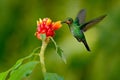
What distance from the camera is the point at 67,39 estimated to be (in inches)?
135

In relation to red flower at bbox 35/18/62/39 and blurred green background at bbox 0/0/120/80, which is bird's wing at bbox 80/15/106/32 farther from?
blurred green background at bbox 0/0/120/80

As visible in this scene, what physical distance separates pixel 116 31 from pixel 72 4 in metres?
0.46

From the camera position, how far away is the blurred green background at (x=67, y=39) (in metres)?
3.35

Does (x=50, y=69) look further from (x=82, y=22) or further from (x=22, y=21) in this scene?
(x=82, y=22)

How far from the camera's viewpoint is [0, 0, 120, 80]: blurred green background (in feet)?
11.0

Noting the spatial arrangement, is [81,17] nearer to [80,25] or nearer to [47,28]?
[80,25]

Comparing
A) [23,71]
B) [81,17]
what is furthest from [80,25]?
[23,71]

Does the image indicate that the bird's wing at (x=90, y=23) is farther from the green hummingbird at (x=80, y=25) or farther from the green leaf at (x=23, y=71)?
the green leaf at (x=23, y=71)

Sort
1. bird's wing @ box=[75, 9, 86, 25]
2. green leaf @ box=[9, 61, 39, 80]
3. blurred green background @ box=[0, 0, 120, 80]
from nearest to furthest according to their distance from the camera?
green leaf @ box=[9, 61, 39, 80] < bird's wing @ box=[75, 9, 86, 25] < blurred green background @ box=[0, 0, 120, 80]

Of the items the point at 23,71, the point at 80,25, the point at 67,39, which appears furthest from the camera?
the point at 67,39

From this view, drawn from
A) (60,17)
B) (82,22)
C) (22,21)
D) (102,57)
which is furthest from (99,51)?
(82,22)

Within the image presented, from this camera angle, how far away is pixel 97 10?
3.55m

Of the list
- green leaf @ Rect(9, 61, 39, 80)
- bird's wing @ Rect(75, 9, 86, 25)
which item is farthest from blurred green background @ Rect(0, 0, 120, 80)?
green leaf @ Rect(9, 61, 39, 80)

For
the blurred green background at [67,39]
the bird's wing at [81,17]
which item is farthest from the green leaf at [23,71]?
the blurred green background at [67,39]
